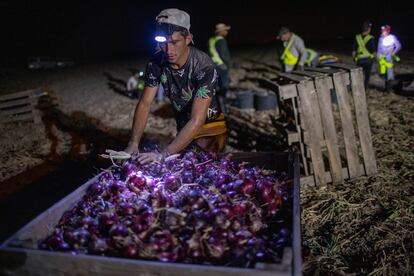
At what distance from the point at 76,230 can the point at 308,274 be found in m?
2.15

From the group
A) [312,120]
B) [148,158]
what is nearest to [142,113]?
[148,158]

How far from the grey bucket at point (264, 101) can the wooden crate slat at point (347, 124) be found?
13.8 ft

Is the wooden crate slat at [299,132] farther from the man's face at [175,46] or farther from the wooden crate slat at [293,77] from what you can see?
the man's face at [175,46]

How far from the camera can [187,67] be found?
3.58 m

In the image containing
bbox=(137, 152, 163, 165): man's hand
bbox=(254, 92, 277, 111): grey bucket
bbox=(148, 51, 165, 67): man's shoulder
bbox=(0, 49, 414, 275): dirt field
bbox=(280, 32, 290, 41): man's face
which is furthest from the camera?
bbox=(280, 32, 290, 41): man's face

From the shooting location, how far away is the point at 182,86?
3.74 metres

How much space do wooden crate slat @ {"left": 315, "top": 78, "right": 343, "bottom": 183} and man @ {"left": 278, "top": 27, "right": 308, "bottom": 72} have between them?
5.32 meters

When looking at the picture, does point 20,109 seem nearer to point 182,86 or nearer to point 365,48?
point 182,86

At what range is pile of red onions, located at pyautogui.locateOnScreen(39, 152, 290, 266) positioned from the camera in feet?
6.33

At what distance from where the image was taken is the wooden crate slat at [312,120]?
428 cm

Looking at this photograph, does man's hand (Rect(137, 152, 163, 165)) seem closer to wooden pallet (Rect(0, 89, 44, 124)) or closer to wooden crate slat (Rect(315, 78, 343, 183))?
wooden crate slat (Rect(315, 78, 343, 183))

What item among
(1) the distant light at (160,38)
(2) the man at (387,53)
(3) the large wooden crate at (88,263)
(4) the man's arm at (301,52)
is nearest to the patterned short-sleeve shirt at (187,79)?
(1) the distant light at (160,38)

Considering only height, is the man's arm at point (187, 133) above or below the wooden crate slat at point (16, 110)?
below

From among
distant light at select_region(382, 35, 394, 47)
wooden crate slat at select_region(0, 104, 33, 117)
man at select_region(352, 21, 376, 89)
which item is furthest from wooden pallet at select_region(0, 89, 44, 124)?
distant light at select_region(382, 35, 394, 47)
